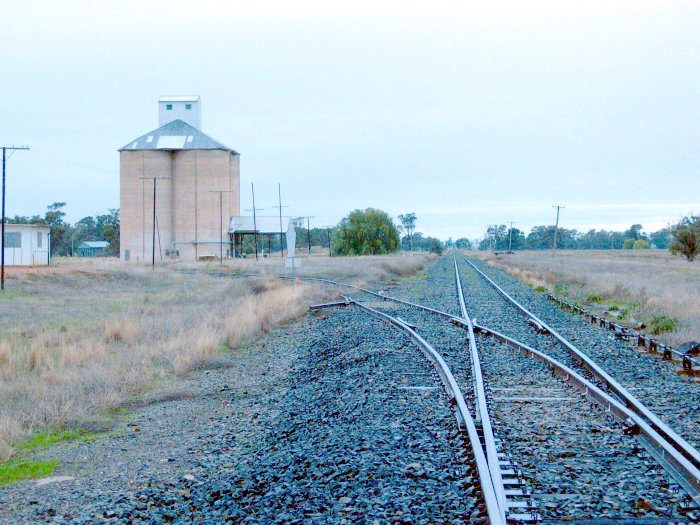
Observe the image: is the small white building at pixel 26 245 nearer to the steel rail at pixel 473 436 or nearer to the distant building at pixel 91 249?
the steel rail at pixel 473 436

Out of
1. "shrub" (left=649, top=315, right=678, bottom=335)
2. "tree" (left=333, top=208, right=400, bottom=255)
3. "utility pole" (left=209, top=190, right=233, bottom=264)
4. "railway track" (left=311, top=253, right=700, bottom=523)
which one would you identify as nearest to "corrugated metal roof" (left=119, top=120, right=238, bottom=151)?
"utility pole" (left=209, top=190, right=233, bottom=264)

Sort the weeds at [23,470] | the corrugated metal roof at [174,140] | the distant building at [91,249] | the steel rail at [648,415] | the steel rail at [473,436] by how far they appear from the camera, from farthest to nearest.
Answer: the distant building at [91,249], the corrugated metal roof at [174,140], the weeds at [23,470], the steel rail at [648,415], the steel rail at [473,436]

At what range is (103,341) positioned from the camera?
17156mm

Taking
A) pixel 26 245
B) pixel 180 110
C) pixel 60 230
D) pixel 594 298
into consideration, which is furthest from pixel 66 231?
pixel 594 298

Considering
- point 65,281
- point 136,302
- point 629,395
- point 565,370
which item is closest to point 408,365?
point 565,370

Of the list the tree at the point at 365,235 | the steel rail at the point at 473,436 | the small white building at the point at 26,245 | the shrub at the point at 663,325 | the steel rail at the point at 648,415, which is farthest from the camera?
the tree at the point at 365,235

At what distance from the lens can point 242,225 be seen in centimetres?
8006

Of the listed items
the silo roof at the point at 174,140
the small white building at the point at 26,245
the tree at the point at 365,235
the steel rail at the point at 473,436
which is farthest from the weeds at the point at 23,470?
the tree at the point at 365,235

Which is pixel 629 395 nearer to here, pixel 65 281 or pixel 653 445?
pixel 653 445

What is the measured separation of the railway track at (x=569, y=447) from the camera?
496cm

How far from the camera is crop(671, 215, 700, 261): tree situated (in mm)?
74312

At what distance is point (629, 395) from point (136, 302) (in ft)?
81.8

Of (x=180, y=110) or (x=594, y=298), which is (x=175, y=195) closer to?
(x=180, y=110)

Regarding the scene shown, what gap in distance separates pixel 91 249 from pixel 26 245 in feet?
281
